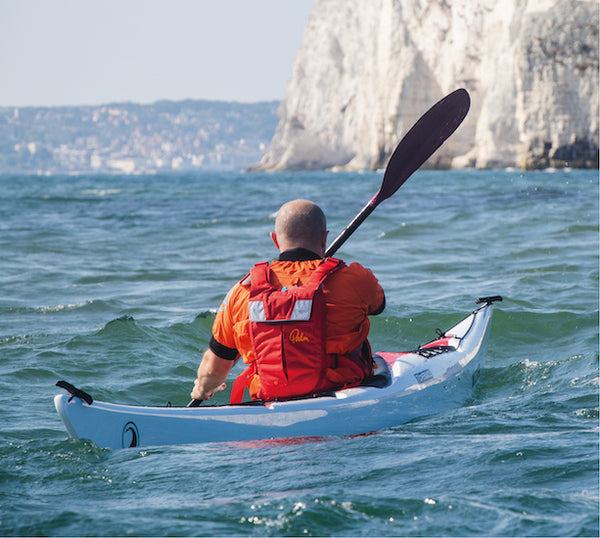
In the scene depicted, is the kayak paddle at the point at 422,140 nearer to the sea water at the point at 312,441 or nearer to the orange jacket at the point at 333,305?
the sea water at the point at 312,441

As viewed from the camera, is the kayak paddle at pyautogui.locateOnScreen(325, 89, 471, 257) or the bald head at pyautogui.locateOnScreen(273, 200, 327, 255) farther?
the kayak paddle at pyautogui.locateOnScreen(325, 89, 471, 257)

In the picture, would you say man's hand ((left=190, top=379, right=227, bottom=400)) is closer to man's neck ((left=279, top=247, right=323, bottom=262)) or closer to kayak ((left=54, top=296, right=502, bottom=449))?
kayak ((left=54, top=296, right=502, bottom=449))

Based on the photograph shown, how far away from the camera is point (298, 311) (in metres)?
3.53

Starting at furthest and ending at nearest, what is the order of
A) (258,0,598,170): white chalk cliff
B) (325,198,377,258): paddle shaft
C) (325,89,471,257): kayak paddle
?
(258,0,598,170): white chalk cliff < (325,89,471,257): kayak paddle < (325,198,377,258): paddle shaft

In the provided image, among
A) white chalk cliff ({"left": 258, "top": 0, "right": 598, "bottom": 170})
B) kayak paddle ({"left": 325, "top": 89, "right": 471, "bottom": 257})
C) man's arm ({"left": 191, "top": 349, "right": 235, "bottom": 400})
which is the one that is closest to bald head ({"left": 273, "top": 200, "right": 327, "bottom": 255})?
man's arm ({"left": 191, "top": 349, "right": 235, "bottom": 400})

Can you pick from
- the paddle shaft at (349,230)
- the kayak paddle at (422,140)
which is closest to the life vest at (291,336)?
the paddle shaft at (349,230)

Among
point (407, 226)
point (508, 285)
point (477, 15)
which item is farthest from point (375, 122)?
point (508, 285)

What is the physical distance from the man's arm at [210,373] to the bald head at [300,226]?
0.67 meters

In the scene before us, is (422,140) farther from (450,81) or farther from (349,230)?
(450,81)

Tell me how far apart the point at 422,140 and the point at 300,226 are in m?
2.64

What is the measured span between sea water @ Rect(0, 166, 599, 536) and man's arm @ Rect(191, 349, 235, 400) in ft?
1.38

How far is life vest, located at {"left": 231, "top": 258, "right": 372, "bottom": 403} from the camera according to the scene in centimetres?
354

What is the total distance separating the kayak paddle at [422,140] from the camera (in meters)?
5.79

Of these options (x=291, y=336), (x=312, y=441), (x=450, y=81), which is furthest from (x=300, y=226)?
(x=450, y=81)
